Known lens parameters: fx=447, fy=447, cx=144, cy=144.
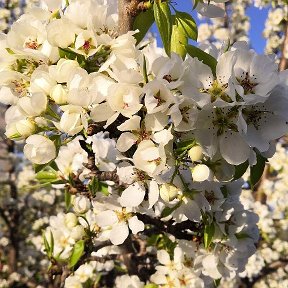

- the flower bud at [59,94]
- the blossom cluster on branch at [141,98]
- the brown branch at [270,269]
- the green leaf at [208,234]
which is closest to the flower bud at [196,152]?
the blossom cluster on branch at [141,98]

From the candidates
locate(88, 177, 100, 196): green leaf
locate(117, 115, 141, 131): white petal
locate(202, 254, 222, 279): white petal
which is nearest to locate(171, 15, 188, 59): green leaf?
locate(117, 115, 141, 131): white petal

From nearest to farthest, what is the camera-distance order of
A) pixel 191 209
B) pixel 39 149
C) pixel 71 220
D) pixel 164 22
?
pixel 164 22 < pixel 39 149 < pixel 191 209 < pixel 71 220

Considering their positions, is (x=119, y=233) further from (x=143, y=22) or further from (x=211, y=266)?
(x=143, y=22)

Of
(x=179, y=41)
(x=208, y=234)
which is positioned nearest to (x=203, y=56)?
(x=179, y=41)

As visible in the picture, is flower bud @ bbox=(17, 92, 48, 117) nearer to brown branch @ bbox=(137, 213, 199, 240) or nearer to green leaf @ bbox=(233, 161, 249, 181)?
green leaf @ bbox=(233, 161, 249, 181)

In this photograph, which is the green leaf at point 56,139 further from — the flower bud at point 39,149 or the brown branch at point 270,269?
the brown branch at point 270,269

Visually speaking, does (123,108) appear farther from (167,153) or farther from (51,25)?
(51,25)
